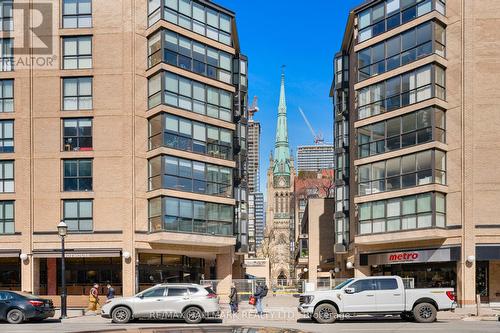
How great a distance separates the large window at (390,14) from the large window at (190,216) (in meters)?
14.9

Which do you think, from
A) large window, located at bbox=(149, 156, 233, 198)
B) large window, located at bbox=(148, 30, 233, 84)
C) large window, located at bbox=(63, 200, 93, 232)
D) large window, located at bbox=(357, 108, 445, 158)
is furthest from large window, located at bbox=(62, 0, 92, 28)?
large window, located at bbox=(357, 108, 445, 158)

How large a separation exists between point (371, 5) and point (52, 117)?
21.5 metres

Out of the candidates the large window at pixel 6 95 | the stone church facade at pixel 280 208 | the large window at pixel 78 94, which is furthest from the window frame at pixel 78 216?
the stone church facade at pixel 280 208

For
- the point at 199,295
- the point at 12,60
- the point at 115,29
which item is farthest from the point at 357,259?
the point at 12,60

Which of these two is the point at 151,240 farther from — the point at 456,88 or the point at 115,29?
the point at 456,88

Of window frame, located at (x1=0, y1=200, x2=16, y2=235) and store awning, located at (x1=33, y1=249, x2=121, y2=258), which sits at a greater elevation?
window frame, located at (x1=0, y1=200, x2=16, y2=235)

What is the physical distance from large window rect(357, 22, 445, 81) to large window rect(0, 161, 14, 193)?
2293 centimetres

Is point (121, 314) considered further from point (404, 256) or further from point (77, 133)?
point (404, 256)

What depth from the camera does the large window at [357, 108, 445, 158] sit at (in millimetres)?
35188

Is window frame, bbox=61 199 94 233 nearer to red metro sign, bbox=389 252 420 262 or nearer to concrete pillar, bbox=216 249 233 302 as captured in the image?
concrete pillar, bbox=216 249 233 302

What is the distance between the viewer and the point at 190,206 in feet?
120

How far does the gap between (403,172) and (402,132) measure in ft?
8.09

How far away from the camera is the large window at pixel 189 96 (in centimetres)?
3600

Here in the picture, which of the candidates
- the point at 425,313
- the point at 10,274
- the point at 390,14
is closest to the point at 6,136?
the point at 10,274
